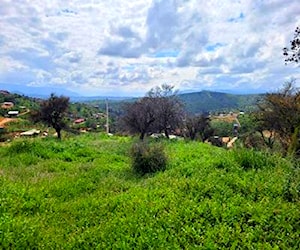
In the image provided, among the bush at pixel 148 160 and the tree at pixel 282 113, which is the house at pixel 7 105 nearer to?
the tree at pixel 282 113

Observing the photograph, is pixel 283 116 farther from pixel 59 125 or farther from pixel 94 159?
pixel 59 125

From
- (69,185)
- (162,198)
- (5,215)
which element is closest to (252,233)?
(162,198)

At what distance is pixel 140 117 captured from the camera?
25250 mm

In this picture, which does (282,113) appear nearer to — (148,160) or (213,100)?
(148,160)

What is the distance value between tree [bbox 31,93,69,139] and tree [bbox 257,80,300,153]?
1433cm

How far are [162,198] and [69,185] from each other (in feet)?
11.3

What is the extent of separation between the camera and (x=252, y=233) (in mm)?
5902

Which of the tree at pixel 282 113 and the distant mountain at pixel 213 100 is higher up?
the tree at pixel 282 113

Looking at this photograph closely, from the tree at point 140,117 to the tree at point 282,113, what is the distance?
26.3 feet

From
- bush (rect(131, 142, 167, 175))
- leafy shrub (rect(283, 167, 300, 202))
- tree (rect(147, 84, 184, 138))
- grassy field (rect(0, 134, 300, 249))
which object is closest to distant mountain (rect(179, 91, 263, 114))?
tree (rect(147, 84, 184, 138))

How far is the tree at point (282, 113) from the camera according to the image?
19750 mm

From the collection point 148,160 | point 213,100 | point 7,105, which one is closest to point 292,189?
point 148,160

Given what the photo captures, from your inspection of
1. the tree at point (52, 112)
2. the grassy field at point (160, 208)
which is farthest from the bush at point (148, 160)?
the tree at point (52, 112)

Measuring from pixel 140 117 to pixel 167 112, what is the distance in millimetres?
2619
